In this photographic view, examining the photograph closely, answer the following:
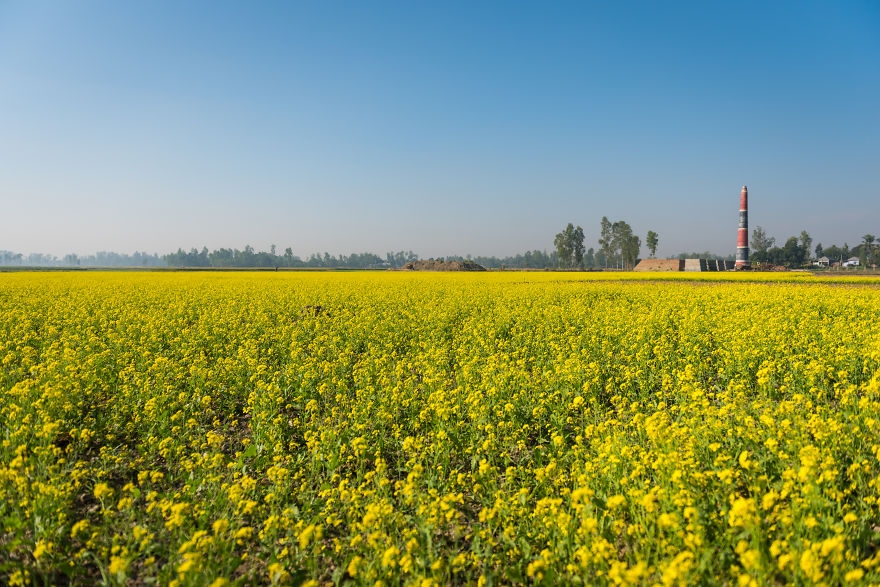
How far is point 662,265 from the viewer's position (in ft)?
302

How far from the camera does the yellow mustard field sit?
145 inches

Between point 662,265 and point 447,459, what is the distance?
98.4m

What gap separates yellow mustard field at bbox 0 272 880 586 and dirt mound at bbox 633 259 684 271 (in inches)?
3274

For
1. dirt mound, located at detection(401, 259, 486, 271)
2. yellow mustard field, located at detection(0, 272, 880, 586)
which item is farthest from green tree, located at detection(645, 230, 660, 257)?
yellow mustard field, located at detection(0, 272, 880, 586)

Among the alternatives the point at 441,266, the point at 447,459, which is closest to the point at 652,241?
the point at 441,266

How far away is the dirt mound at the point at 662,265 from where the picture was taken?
88162 mm

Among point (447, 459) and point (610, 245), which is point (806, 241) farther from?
point (447, 459)

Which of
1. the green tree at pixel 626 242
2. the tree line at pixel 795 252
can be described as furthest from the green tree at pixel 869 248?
the green tree at pixel 626 242

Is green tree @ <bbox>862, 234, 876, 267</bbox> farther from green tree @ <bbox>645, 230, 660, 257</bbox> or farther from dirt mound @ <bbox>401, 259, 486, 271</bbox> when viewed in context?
dirt mound @ <bbox>401, 259, 486, 271</bbox>

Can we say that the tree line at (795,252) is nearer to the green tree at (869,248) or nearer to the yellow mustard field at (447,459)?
the green tree at (869,248)

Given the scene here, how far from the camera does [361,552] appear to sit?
4062 millimetres

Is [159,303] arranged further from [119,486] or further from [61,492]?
[61,492]

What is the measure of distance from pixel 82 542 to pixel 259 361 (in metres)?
5.80

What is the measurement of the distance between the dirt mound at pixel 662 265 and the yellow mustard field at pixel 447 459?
8316 centimetres
